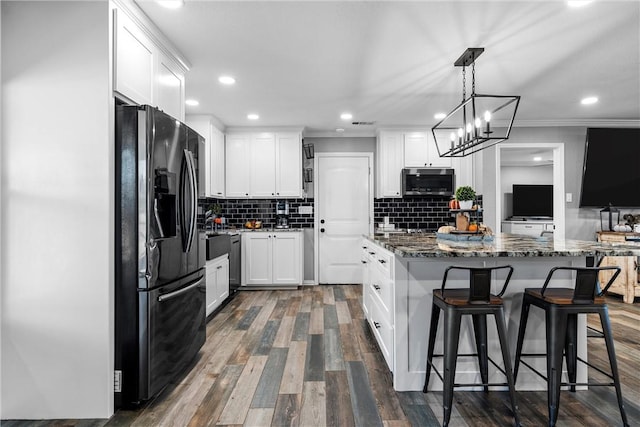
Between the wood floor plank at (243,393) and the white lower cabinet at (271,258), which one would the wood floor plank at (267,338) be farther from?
the white lower cabinet at (271,258)

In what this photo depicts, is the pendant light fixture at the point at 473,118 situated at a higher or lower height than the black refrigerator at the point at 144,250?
higher

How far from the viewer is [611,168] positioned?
507 centimetres

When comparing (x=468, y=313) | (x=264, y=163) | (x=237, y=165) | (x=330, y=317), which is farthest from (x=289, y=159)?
(x=468, y=313)

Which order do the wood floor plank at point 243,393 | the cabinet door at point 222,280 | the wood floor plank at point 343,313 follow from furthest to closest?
1. the cabinet door at point 222,280
2. the wood floor plank at point 343,313
3. the wood floor plank at point 243,393

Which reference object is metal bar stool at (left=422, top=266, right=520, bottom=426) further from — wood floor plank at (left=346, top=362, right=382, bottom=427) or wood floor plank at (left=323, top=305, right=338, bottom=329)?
wood floor plank at (left=323, top=305, right=338, bottom=329)

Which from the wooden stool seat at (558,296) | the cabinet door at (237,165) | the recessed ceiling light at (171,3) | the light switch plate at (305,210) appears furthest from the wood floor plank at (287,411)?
the light switch plate at (305,210)

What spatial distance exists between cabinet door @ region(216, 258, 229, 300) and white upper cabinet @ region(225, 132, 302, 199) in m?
1.38

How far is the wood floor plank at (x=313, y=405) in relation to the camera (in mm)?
1907

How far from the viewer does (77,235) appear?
6.29 ft

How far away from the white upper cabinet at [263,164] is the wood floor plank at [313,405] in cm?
331

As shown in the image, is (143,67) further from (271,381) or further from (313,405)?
(313,405)

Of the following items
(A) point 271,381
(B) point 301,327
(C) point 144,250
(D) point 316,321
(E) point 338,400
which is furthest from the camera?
(D) point 316,321

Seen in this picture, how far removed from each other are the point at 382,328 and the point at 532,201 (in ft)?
25.7

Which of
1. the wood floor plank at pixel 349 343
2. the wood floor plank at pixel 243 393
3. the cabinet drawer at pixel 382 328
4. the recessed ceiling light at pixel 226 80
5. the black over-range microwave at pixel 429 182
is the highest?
the recessed ceiling light at pixel 226 80
